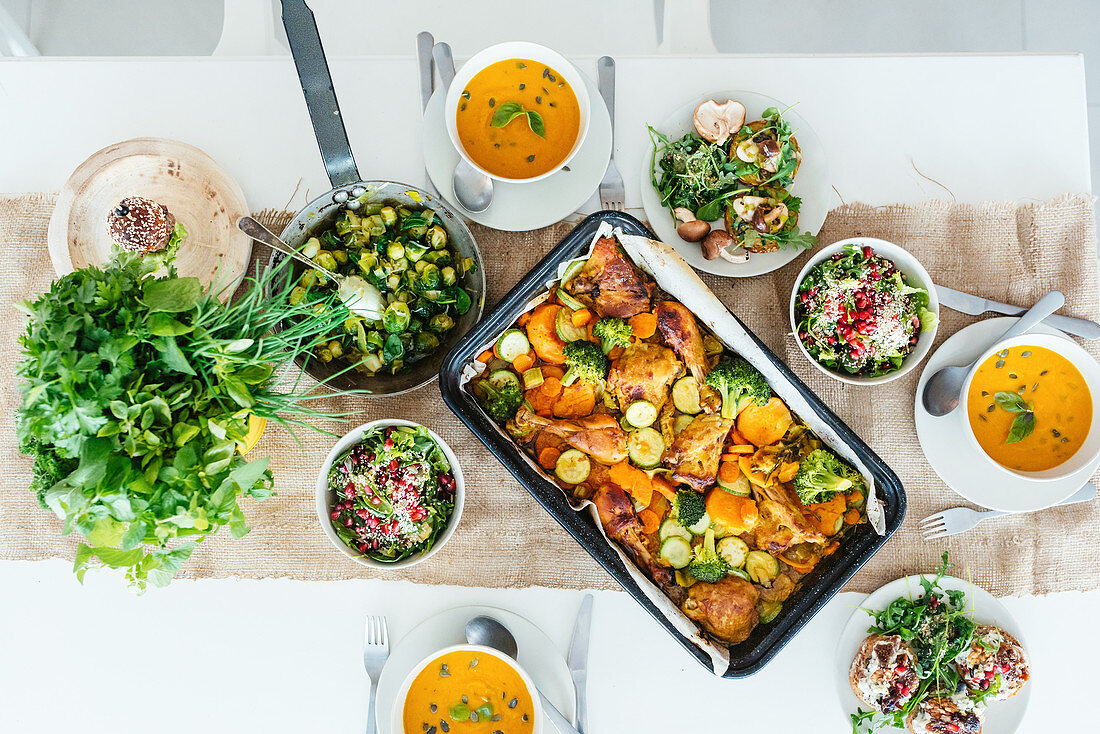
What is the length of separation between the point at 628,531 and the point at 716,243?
99cm

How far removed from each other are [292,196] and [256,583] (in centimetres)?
140

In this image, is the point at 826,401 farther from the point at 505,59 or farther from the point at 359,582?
the point at 359,582

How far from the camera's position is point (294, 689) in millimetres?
2543

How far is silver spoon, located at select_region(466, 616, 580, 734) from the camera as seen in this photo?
2430 millimetres

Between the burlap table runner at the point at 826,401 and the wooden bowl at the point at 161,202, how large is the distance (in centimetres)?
19

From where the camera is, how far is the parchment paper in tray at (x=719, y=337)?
2.19 meters

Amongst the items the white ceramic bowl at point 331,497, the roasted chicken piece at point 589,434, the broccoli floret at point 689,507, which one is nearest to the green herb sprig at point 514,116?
the roasted chicken piece at point 589,434

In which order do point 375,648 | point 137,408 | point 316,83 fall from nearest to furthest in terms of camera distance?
point 137,408
point 316,83
point 375,648

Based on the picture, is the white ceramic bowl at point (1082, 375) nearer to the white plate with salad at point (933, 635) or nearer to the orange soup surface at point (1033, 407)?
the orange soup surface at point (1033, 407)

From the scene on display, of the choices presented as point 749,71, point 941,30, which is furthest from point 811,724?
point 941,30

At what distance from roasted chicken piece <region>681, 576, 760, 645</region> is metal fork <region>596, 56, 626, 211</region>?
4.36ft

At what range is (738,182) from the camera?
2.37m

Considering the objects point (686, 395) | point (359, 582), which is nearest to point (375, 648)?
point (359, 582)

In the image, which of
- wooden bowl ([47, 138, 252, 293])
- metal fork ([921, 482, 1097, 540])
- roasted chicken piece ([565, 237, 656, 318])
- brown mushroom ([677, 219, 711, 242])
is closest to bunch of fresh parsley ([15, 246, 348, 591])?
wooden bowl ([47, 138, 252, 293])
